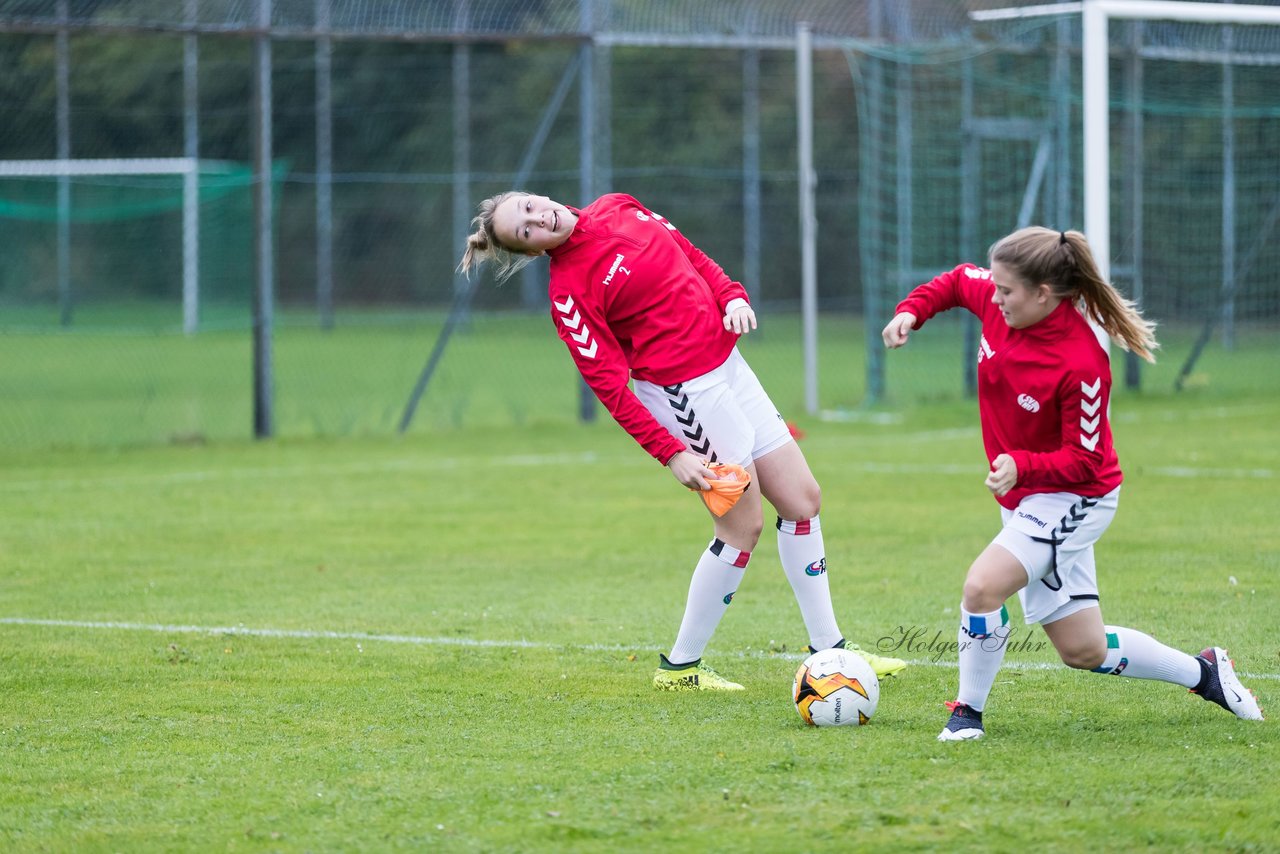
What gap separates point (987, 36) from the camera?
19031 mm

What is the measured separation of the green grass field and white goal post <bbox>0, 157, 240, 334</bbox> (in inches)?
514

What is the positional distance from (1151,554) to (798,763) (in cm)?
438

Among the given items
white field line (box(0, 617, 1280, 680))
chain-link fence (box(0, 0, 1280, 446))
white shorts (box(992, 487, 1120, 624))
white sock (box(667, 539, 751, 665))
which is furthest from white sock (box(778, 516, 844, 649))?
chain-link fence (box(0, 0, 1280, 446))

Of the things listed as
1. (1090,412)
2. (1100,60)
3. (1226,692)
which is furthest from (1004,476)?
(1100,60)

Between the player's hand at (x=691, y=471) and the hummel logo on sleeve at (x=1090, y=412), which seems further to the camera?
the player's hand at (x=691, y=471)

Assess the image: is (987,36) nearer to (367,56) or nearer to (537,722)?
(537,722)

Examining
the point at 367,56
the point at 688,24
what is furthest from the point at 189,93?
the point at 688,24

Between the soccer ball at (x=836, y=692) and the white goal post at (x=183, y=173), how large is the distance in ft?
61.1

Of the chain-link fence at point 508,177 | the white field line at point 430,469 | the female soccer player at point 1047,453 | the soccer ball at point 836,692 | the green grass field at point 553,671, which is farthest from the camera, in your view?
the chain-link fence at point 508,177

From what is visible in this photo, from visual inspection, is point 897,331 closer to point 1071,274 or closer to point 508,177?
point 1071,274

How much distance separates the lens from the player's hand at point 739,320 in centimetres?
603

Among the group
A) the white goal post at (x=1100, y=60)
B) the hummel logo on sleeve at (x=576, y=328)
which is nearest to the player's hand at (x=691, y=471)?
the hummel logo on sleeve at (x=576, y=328)

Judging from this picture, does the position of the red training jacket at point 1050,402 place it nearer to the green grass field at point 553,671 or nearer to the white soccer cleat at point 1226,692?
the white soccer cleat at point 1226,692

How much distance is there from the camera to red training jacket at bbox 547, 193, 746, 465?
584 centimetres
